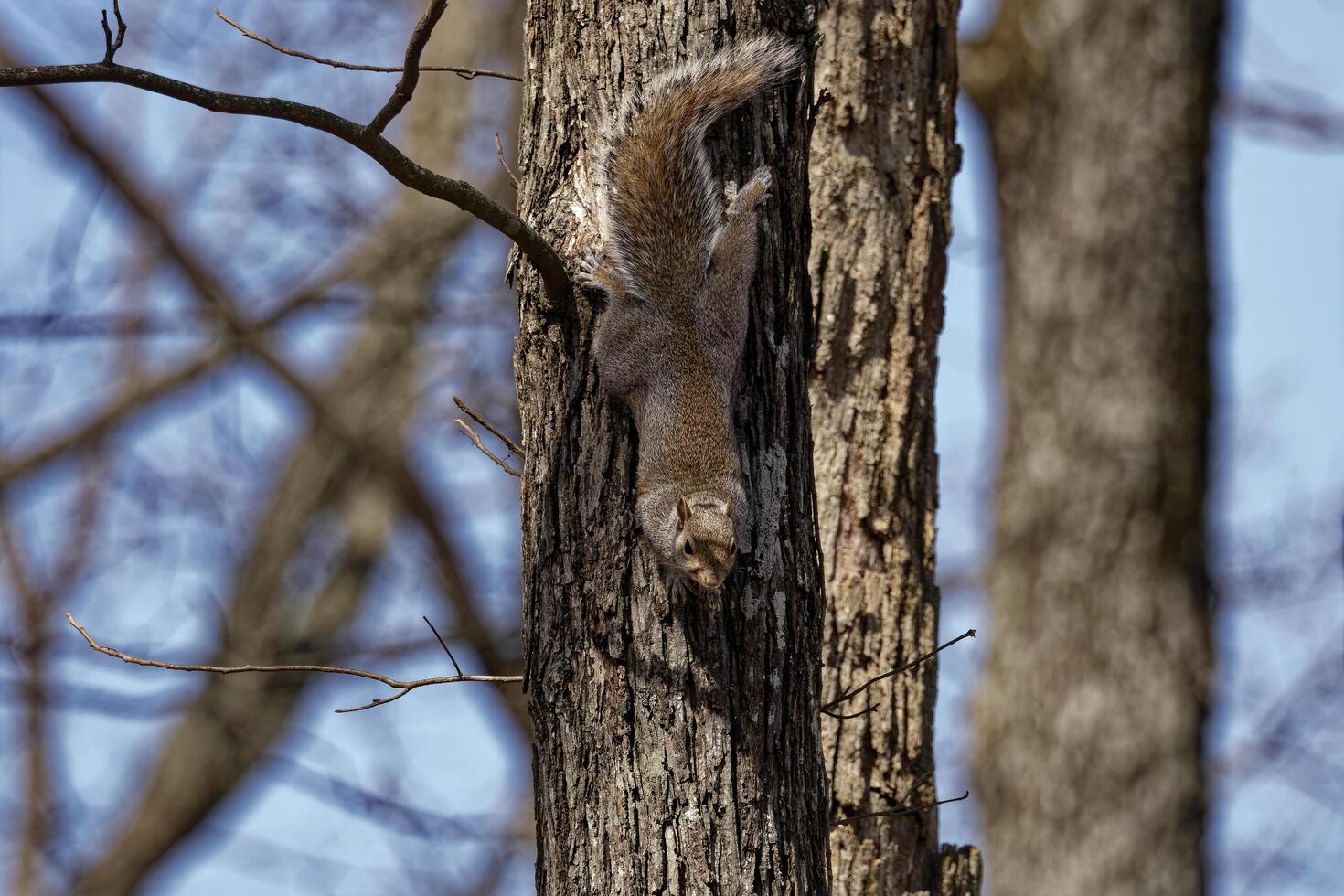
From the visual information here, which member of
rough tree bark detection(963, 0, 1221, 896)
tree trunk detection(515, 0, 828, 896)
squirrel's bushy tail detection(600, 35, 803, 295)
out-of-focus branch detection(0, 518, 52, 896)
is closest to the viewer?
tree trunk detection(515, 0, 828, 896)

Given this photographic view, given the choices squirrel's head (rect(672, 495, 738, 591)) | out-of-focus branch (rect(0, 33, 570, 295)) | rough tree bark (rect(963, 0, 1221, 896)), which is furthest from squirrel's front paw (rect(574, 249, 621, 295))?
rough tree bark (rect(963, 0, 1221, 896))

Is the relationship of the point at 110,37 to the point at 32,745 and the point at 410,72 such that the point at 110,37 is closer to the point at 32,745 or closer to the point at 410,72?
the point at 410,72

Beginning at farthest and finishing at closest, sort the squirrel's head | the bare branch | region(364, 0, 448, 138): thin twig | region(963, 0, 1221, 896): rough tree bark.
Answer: region(963, 0, 1221, 896): rough tree bark < the squirrel's head < region(364, 0, 448, 138): thin twig < the bare branch

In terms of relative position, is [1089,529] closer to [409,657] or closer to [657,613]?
[409,657]

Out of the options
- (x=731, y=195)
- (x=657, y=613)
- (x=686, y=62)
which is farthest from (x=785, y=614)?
(x=686, y=62)

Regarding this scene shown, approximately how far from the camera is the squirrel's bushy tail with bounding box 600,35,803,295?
245cm

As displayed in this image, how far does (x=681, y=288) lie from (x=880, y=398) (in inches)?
41.6

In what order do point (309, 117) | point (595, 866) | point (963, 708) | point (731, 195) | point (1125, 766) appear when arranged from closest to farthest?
1. point (309, 117)
2. point (595, 866)
3. point (731, 195)
4. point (1125, 766)
5. point (963, 708)

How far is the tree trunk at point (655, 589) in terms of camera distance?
7.26ft

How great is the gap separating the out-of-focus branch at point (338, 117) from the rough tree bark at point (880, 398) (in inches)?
55.9

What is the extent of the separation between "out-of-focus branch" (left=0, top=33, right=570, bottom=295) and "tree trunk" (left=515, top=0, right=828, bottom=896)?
0.30 meters

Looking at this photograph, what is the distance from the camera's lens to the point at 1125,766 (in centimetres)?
560

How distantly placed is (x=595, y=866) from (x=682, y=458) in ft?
2.74

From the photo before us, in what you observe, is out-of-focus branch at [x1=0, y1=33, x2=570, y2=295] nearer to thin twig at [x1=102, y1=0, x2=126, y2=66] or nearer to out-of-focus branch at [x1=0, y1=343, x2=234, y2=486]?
thin twig at [x1=102, y1=0, x2=126, y2=66]
